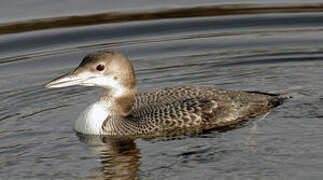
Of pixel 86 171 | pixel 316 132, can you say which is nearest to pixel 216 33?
pixel 316 132

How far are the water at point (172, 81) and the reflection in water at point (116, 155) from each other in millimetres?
14

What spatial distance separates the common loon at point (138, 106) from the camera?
33.0 feet

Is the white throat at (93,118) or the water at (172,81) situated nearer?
the water at (172,81)

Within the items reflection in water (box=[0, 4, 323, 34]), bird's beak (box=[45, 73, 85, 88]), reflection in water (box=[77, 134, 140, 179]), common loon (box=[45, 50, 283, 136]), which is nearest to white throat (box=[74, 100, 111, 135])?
common loon (box=[45, 50, 283, 136])

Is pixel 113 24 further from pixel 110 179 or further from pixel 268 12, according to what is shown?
pixel 110 179

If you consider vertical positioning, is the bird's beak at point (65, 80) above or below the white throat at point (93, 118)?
above

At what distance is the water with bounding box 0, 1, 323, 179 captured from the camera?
8766 mm

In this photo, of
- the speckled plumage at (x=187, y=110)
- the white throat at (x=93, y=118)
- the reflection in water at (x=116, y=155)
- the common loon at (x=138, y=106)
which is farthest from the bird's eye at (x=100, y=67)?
the reflection in water at (x=116, y=155)

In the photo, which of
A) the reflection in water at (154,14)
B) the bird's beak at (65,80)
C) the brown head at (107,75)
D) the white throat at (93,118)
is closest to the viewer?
the bird's beak at (65,80)

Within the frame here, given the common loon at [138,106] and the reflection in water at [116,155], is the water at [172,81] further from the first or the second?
the common loon at [138,106]

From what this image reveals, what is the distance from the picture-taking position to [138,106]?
10414 mm

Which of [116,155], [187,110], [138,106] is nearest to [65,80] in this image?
[138,106]

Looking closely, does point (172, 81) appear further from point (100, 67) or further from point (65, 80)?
point (65, 80)

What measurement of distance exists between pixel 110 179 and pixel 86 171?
0.32 metres
